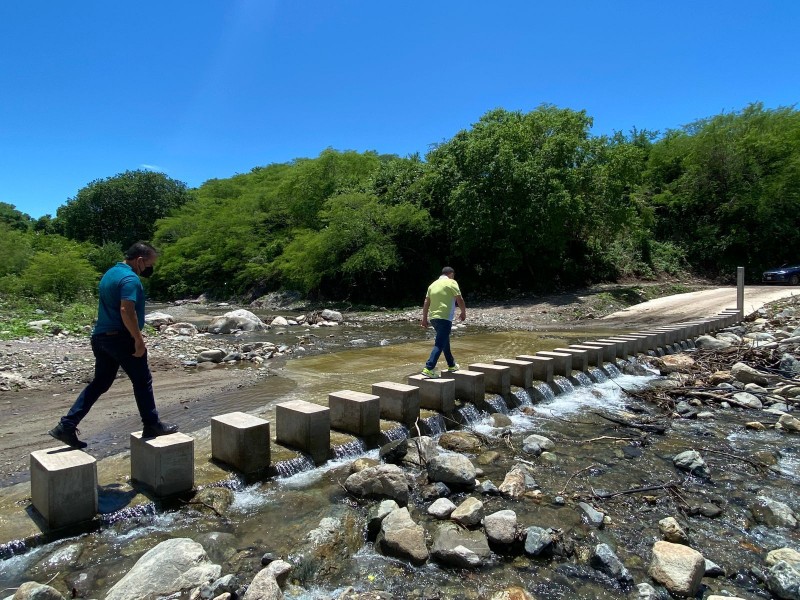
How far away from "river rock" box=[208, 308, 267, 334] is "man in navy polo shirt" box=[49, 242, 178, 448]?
14.0 m

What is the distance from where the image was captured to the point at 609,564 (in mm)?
→ 3814

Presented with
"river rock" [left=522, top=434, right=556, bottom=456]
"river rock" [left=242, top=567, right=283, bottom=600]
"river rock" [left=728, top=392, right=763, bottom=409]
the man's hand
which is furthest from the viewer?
"river rock" [left=728, top=392, right=763, bottom=409]

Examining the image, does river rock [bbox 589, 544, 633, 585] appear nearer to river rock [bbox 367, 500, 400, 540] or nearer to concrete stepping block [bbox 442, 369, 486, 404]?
river rock [bbox 367, 500, 400, 540]

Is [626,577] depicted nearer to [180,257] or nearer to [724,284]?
[724,284]

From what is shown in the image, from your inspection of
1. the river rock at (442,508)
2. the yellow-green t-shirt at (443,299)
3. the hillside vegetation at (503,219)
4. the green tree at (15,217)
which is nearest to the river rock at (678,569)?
the river rock at (442,508)

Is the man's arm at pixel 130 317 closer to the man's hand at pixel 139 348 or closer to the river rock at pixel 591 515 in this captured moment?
the man's hand at pixel 139 348

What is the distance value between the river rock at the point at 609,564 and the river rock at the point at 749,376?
791cm

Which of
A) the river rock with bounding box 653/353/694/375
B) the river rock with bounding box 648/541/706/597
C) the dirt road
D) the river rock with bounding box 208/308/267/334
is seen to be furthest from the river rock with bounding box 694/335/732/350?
the river rock with bounding box 208/308/267/334

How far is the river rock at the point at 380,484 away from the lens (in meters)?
4.77

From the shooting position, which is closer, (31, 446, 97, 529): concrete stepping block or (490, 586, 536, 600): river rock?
(490, 586, 536, 600): river rock

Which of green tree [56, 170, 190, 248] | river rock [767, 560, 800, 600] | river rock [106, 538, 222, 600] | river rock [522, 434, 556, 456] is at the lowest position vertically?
river rock [767, 560, 800, 600]

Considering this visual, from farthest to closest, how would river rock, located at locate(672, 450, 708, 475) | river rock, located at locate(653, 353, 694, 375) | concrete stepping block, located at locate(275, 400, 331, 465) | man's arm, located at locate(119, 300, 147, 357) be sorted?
river rock, located at locate(653, 353, 694, 375) < river rock, located at locate(672, 450, 708, 475) < concrete stepping block, located at locate(275, 400, 331, 465) < man's arm, located at locate(119, 300, 147, 357)

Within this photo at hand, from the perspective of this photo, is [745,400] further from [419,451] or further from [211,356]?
[211,356]

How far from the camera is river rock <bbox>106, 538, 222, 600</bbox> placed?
10.6 feet
